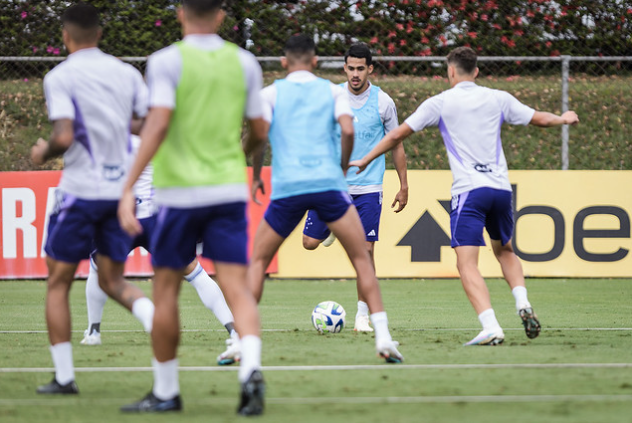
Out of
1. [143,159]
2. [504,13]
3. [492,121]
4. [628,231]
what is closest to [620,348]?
[492,121]

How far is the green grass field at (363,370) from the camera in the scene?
496 cm

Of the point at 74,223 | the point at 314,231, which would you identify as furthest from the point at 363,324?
the point at 74,223

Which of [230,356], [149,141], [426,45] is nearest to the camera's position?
[149,141]

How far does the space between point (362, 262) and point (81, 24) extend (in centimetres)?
235

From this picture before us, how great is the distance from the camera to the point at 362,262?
22.4ft

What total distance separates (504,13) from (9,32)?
8.72 meters

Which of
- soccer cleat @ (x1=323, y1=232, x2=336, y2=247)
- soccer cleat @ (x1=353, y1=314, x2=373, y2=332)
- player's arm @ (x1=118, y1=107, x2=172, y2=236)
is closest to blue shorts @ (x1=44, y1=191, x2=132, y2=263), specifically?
player's arm @ (x1=118, y1=107, x2=172, y2=236)

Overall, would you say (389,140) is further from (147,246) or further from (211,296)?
(147,246)

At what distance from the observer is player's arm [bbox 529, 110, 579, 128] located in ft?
25.2

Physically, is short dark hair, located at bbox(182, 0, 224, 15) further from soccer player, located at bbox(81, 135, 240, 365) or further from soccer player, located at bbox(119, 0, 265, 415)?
soccer player, located at bbox(81, 135, 240, 365)

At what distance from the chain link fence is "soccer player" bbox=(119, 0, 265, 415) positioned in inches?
477

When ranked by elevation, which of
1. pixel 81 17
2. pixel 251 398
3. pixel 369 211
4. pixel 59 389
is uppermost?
pixel 81 17

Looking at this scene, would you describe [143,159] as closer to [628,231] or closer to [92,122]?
[92,122]

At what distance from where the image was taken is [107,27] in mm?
18125
